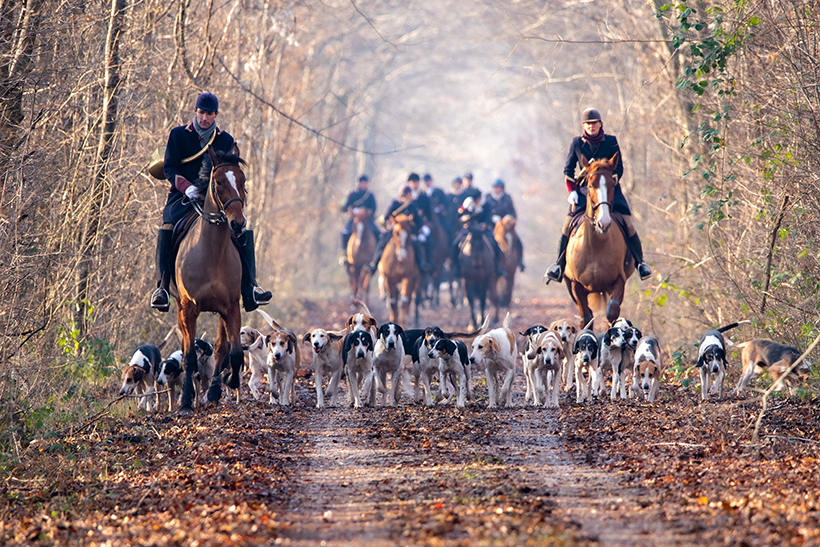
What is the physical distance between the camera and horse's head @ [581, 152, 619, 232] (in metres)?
12.3

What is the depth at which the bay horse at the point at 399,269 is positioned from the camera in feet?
69.1

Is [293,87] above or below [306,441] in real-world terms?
above

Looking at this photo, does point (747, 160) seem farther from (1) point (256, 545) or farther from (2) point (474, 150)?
(2) point (474, 150)

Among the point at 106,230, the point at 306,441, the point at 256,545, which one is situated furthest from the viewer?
the point at 106,230

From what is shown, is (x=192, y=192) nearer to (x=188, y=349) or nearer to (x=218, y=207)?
(x=218, y=207)

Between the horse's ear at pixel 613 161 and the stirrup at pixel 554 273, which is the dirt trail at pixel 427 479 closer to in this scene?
the stirrup at pixel 554 273

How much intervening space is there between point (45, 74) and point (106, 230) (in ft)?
9.94

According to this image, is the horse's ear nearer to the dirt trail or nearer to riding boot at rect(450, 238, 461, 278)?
the dirt trail

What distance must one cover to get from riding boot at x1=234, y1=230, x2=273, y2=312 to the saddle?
4553 millimetres

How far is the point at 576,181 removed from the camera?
1314 centimetres

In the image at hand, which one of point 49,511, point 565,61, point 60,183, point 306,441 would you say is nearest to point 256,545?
point 49,511

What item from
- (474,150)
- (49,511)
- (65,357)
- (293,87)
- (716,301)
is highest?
(474,150)

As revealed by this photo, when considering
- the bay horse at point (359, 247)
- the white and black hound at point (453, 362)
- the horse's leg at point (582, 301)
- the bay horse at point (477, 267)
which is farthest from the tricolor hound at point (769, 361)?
the bay horse at point (359, 247)

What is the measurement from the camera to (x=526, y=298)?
34406 mm
